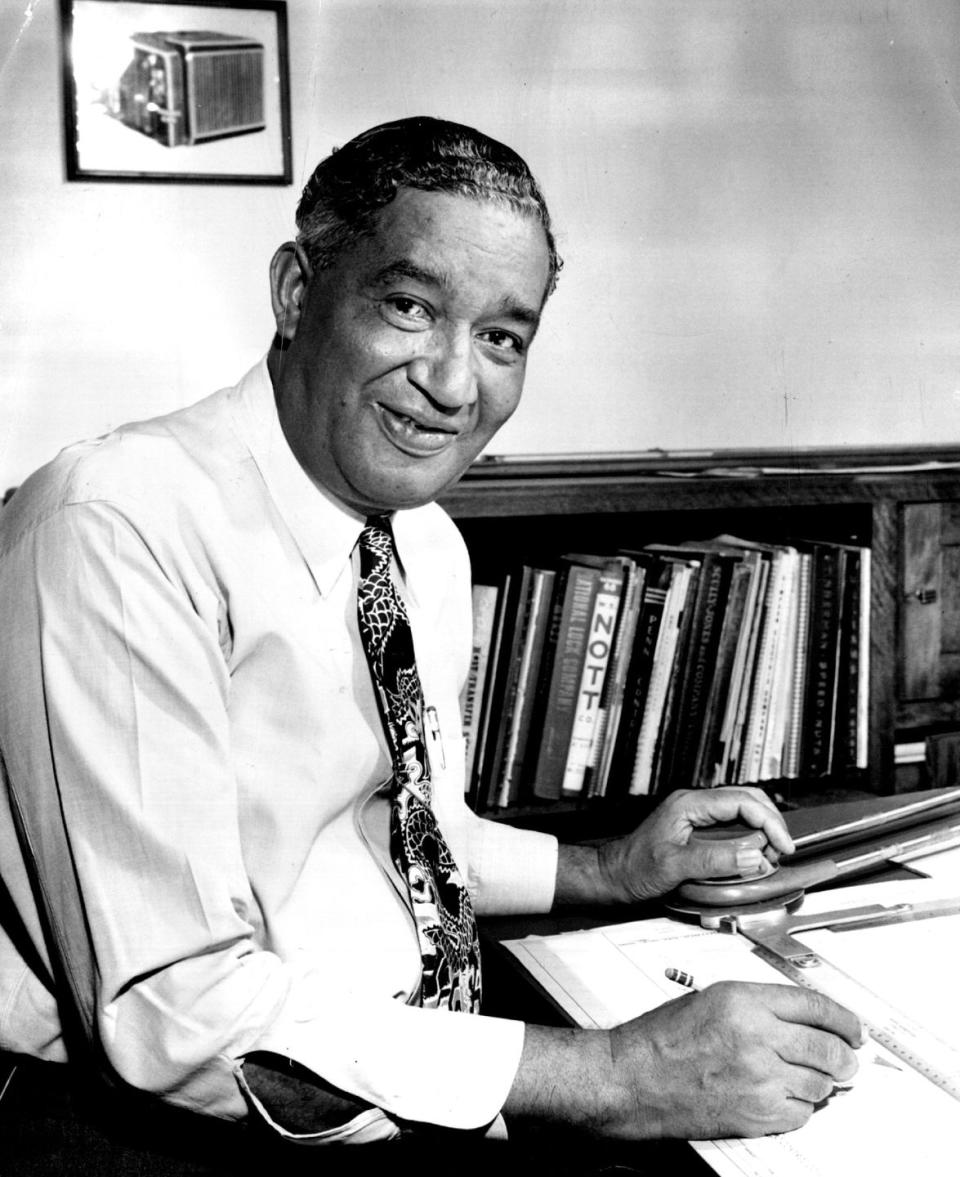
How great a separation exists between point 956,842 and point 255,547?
81 cm

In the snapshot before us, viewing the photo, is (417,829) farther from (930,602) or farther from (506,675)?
(930,602)

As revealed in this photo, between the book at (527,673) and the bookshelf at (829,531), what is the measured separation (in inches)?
2.1

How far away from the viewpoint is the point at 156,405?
1.88 metres

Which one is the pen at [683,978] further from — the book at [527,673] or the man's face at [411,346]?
the book at [527,673]

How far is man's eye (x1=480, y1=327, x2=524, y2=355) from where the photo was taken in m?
1.17

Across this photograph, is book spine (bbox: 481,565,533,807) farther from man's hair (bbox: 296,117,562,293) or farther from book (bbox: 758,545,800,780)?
man's hair (bbox: 296,117,562,293)

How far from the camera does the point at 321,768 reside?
3.60 feet

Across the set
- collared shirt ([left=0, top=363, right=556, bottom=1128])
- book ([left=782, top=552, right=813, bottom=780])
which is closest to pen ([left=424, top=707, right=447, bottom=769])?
collared shirt ([left=0, top=363, right=556, bottom=1128])

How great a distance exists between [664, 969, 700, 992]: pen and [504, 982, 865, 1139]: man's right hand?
4.2 inches

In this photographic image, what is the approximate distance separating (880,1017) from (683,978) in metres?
0.16

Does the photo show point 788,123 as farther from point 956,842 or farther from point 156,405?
point 956,842

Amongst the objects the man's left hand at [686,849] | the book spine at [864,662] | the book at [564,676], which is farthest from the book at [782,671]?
the man's left hand at [686,849]

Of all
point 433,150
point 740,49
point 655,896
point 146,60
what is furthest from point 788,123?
point 655,896

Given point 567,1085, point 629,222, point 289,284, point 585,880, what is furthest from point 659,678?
point 567,1085
